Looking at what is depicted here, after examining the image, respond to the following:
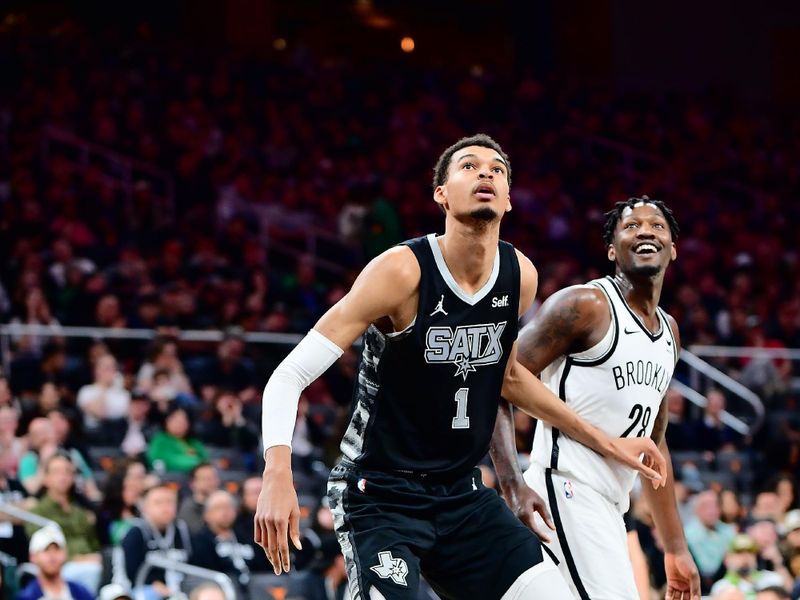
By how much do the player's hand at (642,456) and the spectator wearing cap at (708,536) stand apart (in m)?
5.54

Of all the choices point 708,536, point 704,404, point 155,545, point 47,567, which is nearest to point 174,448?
point 155,545

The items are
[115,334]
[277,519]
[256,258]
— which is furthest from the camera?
[256,258]

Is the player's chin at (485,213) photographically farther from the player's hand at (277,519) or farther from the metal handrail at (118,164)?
the metal handrail at (118,164)

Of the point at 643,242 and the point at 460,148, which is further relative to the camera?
the point at 643,242

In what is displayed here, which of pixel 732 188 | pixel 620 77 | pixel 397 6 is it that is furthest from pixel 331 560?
pixel 397 6

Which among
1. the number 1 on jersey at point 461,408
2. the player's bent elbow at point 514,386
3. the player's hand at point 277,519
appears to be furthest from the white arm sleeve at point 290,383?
the player's bent elbow at point 514,386

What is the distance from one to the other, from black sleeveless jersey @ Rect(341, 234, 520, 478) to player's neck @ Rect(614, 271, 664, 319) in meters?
1.05

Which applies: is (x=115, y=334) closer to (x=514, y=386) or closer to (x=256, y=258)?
(x=256, y=258)

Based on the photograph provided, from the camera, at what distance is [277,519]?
396 cm

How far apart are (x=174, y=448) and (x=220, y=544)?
141cm

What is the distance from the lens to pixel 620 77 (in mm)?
24328

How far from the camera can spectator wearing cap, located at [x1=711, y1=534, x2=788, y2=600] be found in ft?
29.8

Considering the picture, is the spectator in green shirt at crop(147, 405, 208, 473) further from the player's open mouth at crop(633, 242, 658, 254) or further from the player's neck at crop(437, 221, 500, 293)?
the player's neck at crop(437, 221, 500, 293)

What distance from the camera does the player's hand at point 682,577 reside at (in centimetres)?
536
